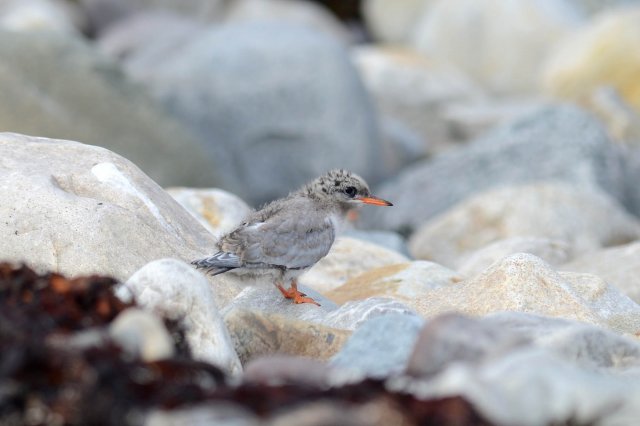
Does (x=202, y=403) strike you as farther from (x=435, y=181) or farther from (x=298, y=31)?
(x=298, y=31)

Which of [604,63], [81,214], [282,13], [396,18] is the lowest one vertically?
[396,18]

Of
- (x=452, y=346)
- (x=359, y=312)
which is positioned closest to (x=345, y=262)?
(x=359, y=312)

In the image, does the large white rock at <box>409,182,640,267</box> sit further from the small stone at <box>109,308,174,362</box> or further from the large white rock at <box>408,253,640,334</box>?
the small stone at <box>109,308,174,362</box>

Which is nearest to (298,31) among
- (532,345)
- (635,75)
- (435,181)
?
(435,181)

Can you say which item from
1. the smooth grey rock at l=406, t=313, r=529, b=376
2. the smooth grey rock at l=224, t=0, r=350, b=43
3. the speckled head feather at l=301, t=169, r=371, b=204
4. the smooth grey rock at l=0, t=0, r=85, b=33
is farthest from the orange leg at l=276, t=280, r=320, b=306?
the smooth grey rock at l=224, t=0, r=350, b=43

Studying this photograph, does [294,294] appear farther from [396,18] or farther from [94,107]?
[396,18]

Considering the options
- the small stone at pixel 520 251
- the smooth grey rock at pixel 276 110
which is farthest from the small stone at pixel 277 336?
the smooth grey rock at pixel 276 110
